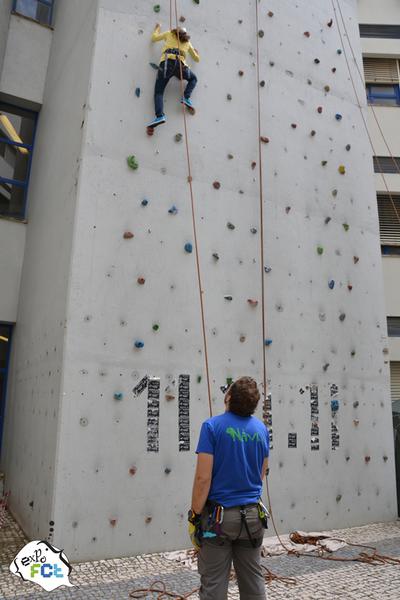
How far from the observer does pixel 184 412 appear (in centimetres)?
474

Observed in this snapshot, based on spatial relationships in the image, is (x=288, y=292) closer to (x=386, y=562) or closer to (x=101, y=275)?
(x=101, y=275)

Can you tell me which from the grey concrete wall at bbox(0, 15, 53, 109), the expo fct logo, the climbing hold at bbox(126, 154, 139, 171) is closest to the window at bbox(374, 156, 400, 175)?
the climbing hold at bbox(126, 154, 139, 171)

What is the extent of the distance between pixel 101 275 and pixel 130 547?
2385 mm

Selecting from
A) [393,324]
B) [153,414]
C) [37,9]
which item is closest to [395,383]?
[393,324]

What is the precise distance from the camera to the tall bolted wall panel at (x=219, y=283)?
4.39 metres

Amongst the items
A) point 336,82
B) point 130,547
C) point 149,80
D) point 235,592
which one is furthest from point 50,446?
point 336,82

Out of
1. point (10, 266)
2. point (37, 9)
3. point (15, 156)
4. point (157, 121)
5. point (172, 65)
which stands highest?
point (37, 9)

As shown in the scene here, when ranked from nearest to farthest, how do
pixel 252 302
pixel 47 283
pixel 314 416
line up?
pixel 47 283 → pixel 252 302 → pixel 314 416

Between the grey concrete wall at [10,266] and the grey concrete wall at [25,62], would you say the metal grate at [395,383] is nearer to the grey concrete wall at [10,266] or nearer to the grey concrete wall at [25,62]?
the grey concrete wall at [10,266]

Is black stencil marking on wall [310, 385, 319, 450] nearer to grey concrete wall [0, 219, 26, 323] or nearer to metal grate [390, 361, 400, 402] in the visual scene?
metal grate [390, 361, 400, 402]

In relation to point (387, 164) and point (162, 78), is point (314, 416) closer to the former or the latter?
point (162, 78)

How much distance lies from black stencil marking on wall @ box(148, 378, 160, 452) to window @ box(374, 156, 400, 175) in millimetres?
6613

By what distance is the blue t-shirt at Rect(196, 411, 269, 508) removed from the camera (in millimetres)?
2346

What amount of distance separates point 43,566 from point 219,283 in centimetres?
294
